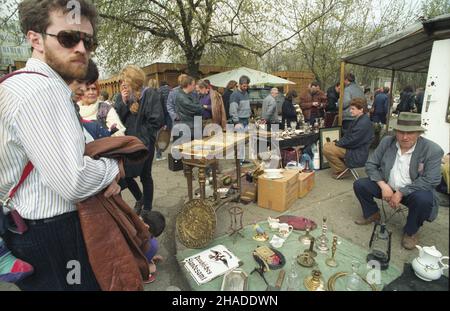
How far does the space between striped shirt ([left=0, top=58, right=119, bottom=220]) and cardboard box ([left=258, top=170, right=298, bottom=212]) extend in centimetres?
287

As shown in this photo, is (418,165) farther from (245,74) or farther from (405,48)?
(245,74)

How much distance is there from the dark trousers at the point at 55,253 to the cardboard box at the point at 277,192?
2.77m

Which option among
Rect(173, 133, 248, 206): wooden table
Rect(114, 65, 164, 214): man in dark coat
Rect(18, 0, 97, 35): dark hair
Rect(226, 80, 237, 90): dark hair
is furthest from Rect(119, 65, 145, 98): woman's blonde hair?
Rect(226, 80, 237, 90): dark hair

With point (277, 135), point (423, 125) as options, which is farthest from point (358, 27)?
point (423, 125)

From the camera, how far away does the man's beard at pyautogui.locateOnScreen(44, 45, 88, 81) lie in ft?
3.37

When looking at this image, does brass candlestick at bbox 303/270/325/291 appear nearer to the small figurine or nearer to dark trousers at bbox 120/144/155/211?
the small figurine

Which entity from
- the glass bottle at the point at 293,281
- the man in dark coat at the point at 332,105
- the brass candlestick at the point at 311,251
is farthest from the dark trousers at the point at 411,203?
the man in dark coat at the point at 332,105

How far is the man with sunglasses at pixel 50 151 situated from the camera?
894 mm

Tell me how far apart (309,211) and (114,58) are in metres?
8.10

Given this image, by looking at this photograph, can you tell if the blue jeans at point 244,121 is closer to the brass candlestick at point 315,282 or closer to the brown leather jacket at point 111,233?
the brass candlestick at point 315,282

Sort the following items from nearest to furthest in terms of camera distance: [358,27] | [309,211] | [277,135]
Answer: [309,211]
[277,135]
[358,27]

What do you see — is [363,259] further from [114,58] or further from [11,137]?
[114,58]

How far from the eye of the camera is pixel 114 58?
8562 mm
